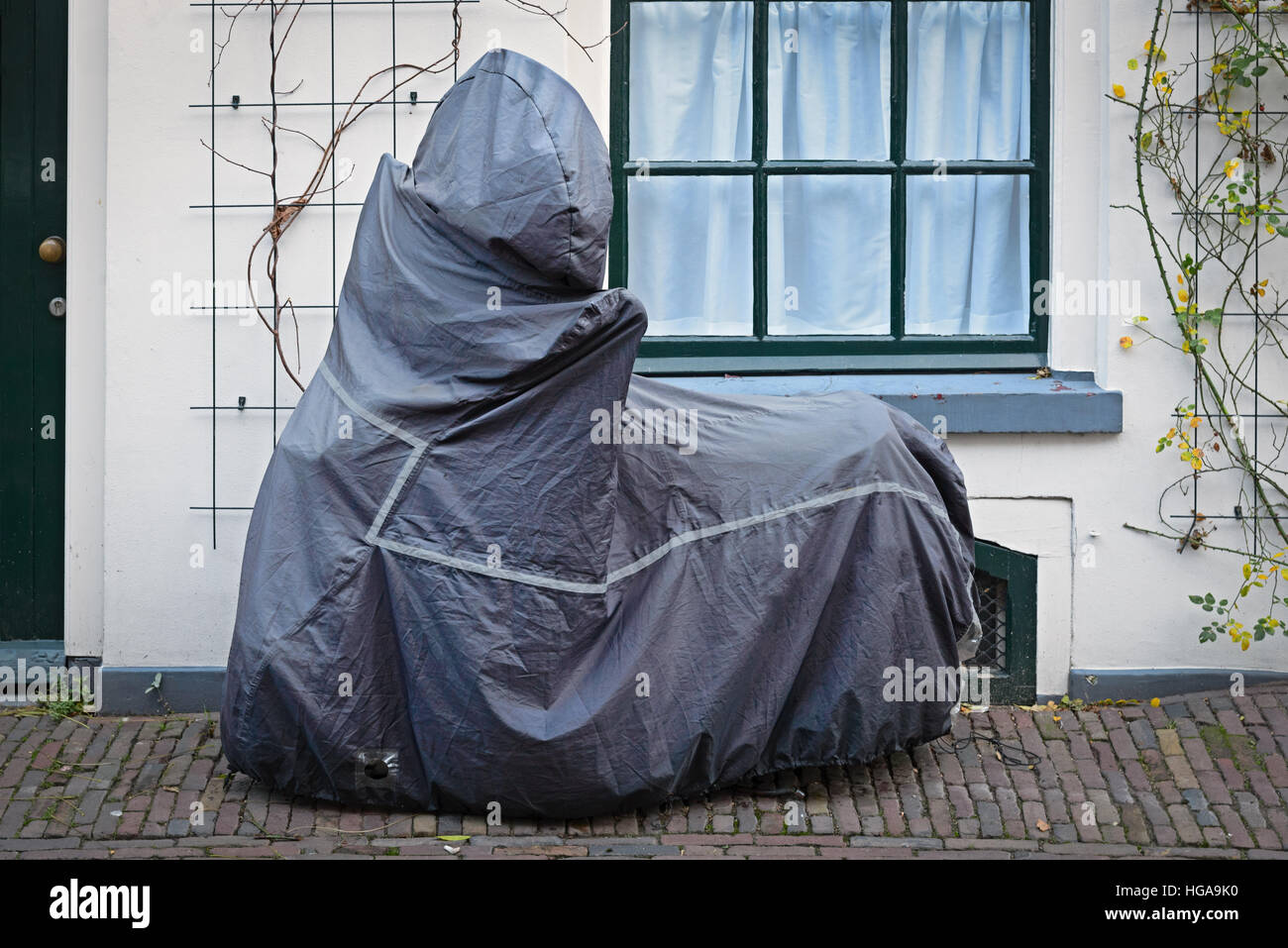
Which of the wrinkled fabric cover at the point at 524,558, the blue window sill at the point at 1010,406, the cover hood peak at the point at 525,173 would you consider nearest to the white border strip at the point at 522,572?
the wrinkled fabric cover at the point at 524,558

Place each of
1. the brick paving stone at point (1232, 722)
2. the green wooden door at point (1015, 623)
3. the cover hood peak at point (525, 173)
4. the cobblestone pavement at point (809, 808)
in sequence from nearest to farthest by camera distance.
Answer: the cover hood peak at point (525, 173), the cobblestone pavement at point (809, 808), the brick paving stone at point (1232, 722), the green wooden door at point (1015, 623)

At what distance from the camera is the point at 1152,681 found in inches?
223

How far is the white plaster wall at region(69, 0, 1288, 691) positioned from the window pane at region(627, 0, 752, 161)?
24 cm

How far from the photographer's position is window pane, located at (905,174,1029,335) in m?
5.96

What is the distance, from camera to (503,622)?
4.39 m

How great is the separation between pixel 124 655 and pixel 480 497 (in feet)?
6.73

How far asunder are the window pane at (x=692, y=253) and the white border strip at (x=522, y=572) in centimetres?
145

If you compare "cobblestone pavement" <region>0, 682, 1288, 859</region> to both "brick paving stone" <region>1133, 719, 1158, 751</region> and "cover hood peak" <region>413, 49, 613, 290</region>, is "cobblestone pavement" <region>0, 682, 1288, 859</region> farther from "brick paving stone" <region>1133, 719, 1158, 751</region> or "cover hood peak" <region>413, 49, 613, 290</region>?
"cover hood peak" <region>413, 49, 613, 290</region>

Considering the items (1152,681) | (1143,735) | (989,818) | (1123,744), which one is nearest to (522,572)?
(989,818)

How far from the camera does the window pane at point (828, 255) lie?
5.96 meters

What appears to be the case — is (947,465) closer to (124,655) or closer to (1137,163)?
(1137,163)

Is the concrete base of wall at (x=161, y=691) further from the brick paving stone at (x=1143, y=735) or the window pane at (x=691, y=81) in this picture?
the brick paving stone at (x=1143, y=735)

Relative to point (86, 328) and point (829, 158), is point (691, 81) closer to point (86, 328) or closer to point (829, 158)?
point (829, 158)

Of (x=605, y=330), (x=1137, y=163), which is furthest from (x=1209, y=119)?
(x=605, y=330)
